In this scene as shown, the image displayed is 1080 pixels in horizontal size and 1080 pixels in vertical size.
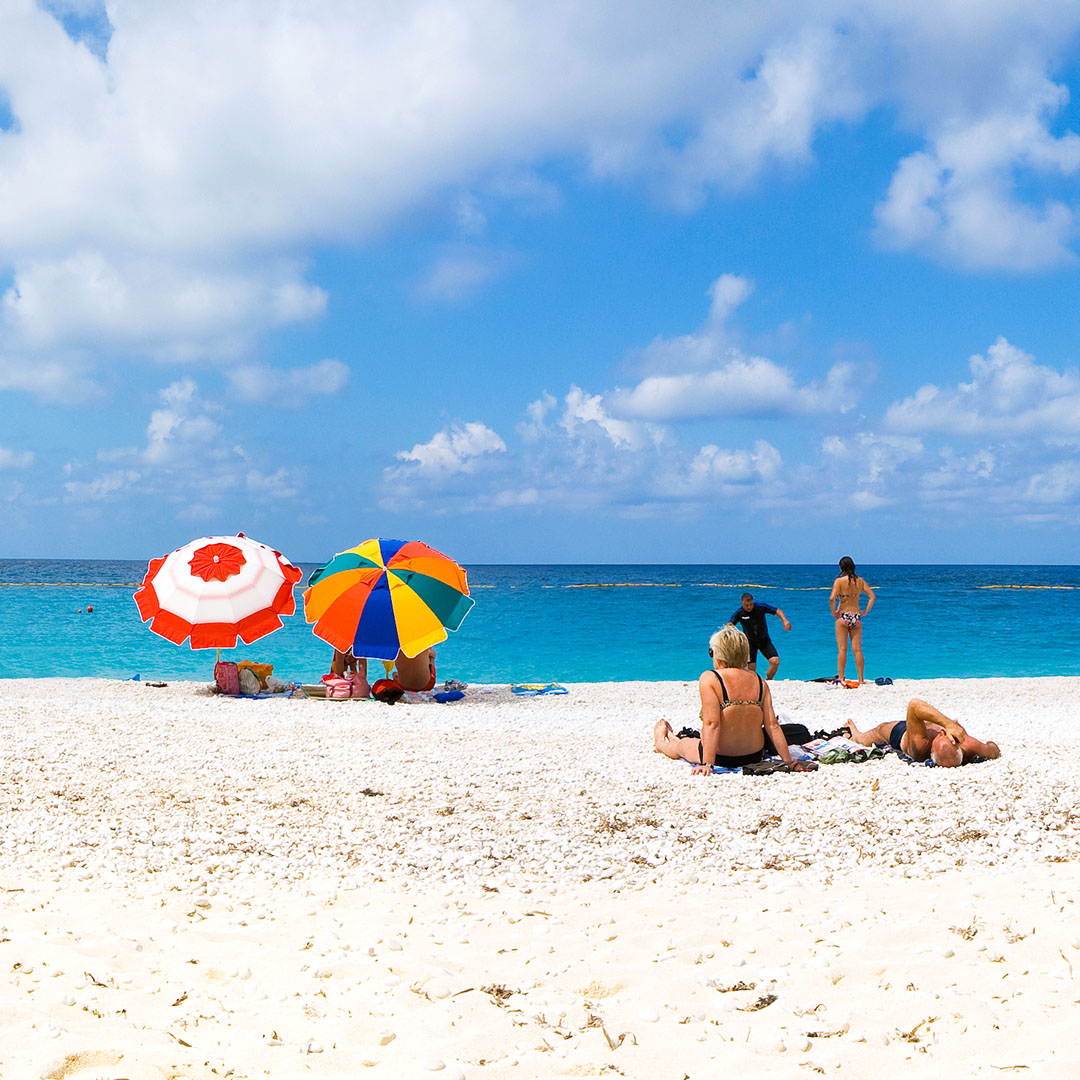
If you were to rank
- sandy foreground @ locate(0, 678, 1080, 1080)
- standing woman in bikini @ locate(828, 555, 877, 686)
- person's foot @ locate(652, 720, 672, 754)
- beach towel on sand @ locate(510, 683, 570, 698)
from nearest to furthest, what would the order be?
sandy foreground @ locate(0, 678, 1080, 1080), person's foot @ locate(652, 720, 672, 754), beach towel on sand @ locate(510, 683, 570, 698), standing woman in bikini @ locate(828, 555, 877, 686)

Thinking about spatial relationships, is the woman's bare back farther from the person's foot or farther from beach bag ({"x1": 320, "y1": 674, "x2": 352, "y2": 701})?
beach bag ({"x1": 320, "y1": 674, "x2": 352, "y2": 701})

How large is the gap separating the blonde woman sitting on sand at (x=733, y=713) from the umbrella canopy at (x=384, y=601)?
185 inches

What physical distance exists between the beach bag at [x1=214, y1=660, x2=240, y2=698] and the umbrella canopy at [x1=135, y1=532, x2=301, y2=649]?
719 mm

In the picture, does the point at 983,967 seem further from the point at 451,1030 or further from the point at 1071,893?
the point at 451,1030

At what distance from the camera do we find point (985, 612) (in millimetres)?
42156

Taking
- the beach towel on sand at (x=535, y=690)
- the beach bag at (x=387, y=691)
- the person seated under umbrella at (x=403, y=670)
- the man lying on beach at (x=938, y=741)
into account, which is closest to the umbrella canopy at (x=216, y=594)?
the person seated under umbrella at (x=403, y=670)

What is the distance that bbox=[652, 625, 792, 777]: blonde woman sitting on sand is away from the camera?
7.26m

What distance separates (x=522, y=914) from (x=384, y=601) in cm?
730

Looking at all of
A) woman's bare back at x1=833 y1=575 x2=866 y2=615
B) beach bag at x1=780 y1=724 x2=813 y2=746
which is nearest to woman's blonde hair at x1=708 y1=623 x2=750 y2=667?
beach bag at x1=780 y1=724 x2=813 y2=746

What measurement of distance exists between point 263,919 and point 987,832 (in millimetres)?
4502

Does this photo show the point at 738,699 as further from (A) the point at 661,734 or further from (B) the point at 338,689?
(B) the point at 338,689

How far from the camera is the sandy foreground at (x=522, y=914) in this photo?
326 cm

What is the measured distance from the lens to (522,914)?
4605mm

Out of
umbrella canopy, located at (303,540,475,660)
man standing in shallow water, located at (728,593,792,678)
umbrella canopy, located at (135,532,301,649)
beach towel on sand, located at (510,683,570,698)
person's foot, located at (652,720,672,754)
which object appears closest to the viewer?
person's foot, located at (652,720,672,754)
